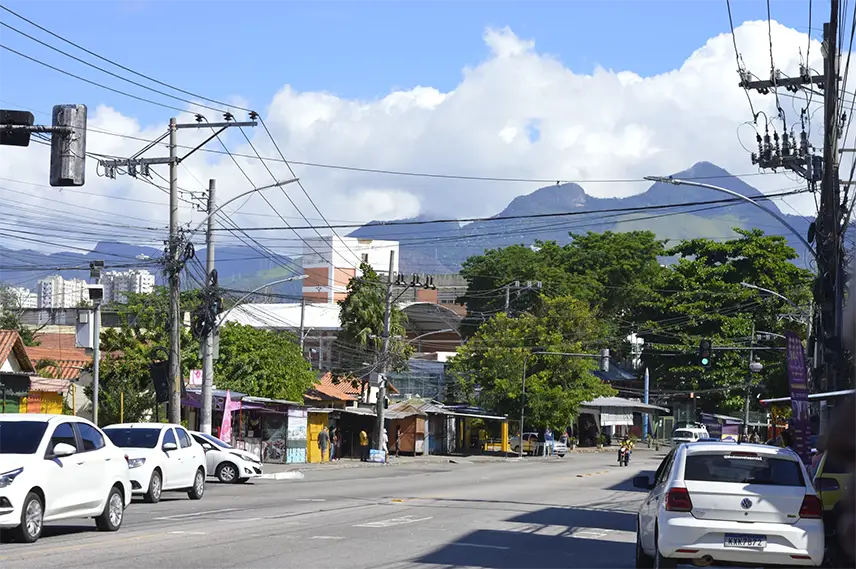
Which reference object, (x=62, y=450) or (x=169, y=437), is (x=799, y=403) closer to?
(x=169, y=437)

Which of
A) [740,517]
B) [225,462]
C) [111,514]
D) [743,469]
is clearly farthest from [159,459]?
[740,517]

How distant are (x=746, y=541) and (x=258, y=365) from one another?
5137 cm

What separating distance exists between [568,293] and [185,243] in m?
63.4

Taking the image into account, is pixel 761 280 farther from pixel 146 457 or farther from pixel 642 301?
pixel 146 457

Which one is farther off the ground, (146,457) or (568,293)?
(568,293)

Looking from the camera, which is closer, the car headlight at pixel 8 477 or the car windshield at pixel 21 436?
the car headlight at pixel 8 477

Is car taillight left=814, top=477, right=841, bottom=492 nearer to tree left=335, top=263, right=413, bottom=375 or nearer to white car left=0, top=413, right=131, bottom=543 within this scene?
white car left=0, top=413, right=131, bottom=543

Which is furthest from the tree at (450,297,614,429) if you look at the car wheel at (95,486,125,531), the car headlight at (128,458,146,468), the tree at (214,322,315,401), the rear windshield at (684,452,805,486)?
the rear windshield at (684,452,805,486)

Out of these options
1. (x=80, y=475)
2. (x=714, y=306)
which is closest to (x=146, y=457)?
(x=80, y=475)

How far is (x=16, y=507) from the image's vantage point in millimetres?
15812

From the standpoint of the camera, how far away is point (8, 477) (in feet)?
52.1

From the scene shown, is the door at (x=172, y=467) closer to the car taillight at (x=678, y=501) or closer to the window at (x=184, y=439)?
the window at (x=184, y=439)

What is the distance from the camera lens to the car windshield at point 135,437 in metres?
25.7

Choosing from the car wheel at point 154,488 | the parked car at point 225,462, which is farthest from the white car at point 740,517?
the parked car at point 225,462
